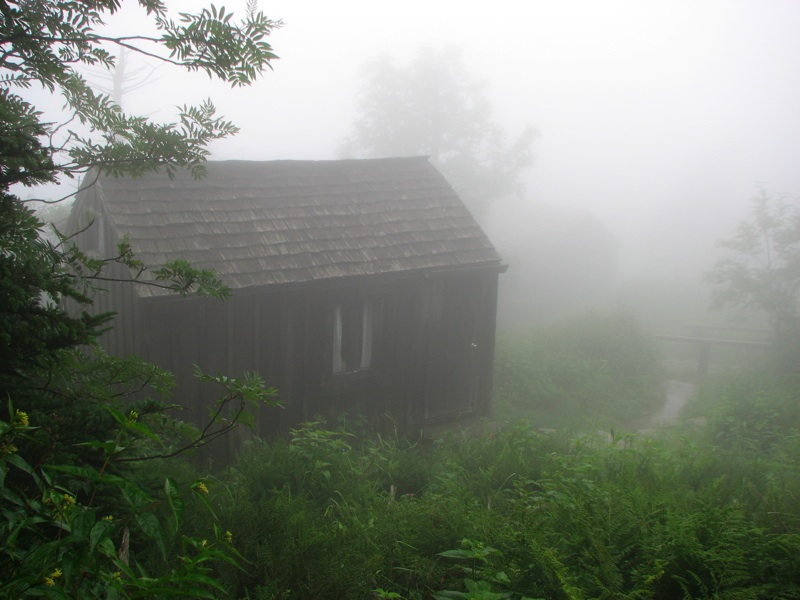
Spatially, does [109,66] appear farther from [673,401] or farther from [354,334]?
[673,401]

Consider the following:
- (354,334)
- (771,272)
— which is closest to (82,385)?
(354,334)

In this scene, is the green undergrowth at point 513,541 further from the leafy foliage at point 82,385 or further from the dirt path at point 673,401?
the dirt path at point 673,401

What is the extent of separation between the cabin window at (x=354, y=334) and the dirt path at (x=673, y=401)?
7.14 m

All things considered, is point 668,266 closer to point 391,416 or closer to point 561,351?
point 561,351

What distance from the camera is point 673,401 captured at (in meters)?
14.8

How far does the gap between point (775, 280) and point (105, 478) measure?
73.7ft

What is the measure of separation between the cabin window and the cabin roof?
25.9 inches

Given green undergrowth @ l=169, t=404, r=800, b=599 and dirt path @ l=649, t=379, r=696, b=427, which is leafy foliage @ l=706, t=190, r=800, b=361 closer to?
dirt path @ l=649, t=379, r=696, b=427

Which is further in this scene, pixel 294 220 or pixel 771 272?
pixel 771 272

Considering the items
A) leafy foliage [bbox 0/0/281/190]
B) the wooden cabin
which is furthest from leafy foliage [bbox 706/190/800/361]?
leafy foliage [bbox 0/0/281/190]

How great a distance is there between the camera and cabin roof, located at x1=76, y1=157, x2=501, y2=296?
7.87m

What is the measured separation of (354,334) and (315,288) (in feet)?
3.59

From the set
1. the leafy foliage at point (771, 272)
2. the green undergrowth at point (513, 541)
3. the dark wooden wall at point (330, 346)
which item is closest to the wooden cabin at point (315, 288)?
the dark wooden wall at point (330, 346)

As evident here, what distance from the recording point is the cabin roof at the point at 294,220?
7.87 metres
